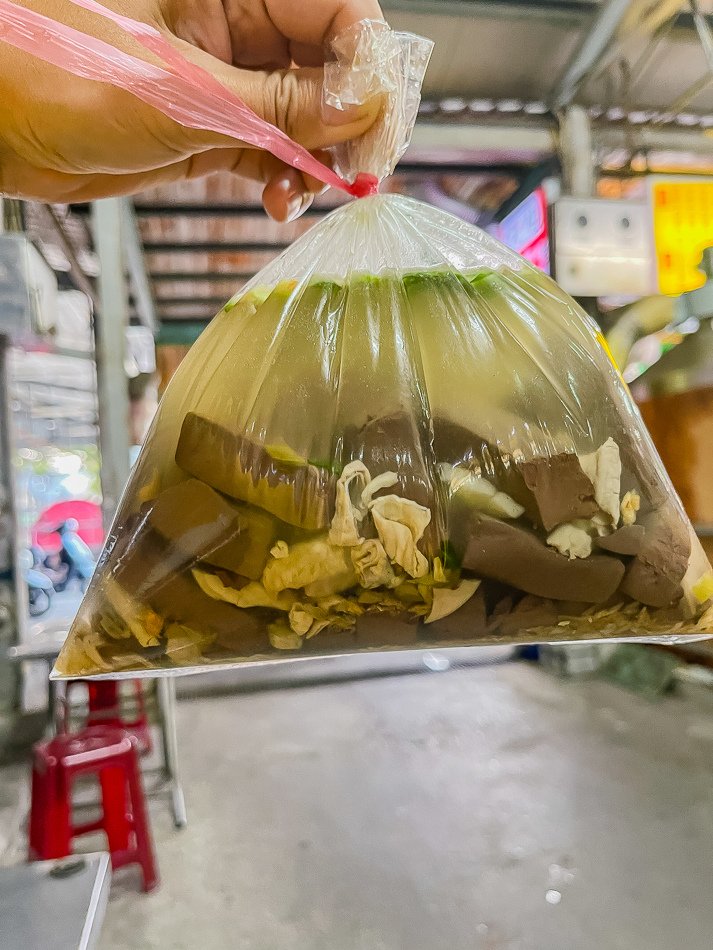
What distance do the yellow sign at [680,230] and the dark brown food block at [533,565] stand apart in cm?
283

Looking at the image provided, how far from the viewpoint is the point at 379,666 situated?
358 cm

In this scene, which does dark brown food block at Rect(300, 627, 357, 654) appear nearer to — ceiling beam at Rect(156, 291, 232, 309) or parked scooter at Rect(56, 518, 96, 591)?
parked scooter at Rect(56, 518, 96, 591)

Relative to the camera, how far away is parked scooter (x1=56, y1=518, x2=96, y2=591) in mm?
4590

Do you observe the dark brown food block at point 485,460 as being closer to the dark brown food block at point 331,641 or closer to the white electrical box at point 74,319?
the dark brown food block at point 331,641

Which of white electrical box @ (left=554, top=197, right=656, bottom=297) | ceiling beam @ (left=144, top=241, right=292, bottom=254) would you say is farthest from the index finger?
ceiling beam @ (left=144, top=241, right=292, bottom=254)

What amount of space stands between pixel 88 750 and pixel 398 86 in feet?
5.34

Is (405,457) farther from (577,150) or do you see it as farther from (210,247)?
(210,247)

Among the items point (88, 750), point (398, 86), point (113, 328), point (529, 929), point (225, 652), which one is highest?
point (113, 328)

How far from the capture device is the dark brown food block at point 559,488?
21.5 inches

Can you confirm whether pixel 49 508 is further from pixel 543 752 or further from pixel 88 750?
pixel 543 752

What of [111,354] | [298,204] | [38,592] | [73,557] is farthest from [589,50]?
[73,557]

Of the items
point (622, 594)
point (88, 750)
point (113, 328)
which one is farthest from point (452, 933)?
point (113, 328)

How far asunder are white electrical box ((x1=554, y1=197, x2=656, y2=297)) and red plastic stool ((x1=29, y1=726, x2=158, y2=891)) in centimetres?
245

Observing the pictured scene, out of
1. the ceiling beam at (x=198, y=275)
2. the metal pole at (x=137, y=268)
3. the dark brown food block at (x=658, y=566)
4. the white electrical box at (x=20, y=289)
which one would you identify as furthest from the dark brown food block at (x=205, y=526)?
the ceiling beam at (x=198, y=275)
